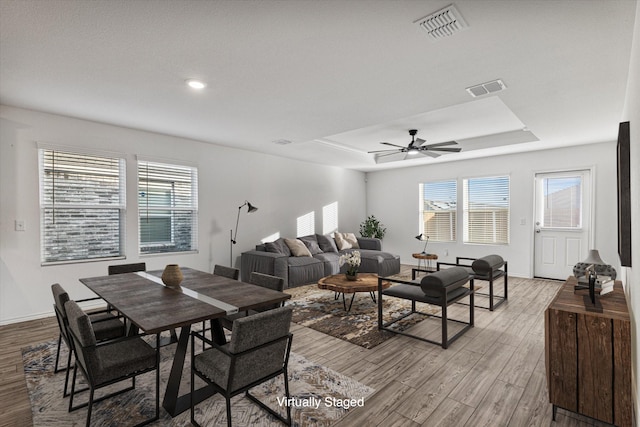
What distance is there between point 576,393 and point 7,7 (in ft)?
13.6

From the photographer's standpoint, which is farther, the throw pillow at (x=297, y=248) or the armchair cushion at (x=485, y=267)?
the throw pillow at (x=297, y=248)

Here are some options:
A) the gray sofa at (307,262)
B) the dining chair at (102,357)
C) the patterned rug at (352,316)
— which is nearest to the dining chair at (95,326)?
the dining chair at (102,357)

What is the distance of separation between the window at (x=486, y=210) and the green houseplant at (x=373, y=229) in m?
2.06

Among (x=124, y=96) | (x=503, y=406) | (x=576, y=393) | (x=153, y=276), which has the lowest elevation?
(x=503, y=406)

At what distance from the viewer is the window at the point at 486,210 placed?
6.71 m

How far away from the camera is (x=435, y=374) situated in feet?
8.52

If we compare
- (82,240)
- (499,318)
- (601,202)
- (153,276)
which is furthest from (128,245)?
(601,202)

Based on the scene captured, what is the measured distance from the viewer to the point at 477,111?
14.5ft

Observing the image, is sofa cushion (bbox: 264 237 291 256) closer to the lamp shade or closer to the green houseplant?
the green houseplant

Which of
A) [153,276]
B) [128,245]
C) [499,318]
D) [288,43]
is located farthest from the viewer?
[128,245]

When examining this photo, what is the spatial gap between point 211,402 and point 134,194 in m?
3.48

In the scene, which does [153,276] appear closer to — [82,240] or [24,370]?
[24,370]

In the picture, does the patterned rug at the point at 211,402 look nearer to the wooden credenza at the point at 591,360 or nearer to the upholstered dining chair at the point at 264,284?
the upholstered dining chair at the point at 264,284

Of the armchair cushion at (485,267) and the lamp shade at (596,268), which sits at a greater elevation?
the lamp shade at (596,268)
